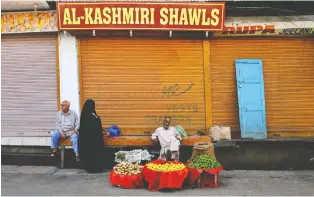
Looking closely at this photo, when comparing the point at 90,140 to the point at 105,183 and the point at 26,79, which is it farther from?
the point at 26,79

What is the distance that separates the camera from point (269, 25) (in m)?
9.46

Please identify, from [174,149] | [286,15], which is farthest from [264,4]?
[174,149]

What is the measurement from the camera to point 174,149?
8.48 meters

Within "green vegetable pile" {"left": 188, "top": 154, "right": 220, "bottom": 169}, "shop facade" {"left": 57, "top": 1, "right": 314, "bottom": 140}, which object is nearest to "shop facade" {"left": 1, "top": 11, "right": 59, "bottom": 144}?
"shop facade" {"left": 57, "top": 1, "right": 314, "bottom": 140}

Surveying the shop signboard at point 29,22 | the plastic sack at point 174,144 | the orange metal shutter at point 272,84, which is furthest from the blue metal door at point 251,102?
the shop signboard at point 29,22

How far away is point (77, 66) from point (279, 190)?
543 centimetres

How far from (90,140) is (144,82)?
6.66 ft

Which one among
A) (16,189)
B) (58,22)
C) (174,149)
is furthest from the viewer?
(58,22)

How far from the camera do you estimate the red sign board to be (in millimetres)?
9156

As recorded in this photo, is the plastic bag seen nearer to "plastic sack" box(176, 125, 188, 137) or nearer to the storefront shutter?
"plastic sack" box(176, 125, 188, 137)

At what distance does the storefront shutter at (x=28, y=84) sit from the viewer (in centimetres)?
966

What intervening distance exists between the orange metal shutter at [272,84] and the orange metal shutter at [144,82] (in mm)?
458

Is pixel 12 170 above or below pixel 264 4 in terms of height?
below

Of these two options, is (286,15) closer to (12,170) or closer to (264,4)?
(264,4)
